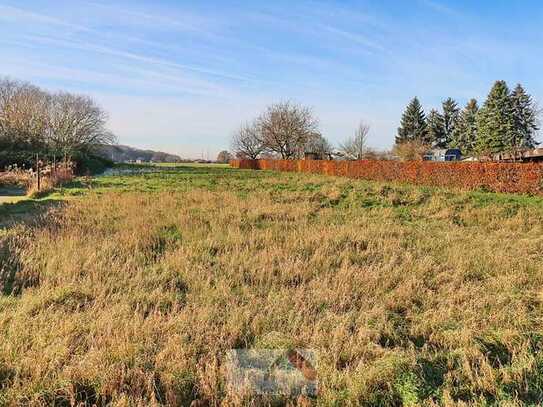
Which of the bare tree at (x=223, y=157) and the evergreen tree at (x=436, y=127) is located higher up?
the evergreen tree at (x=436, y=127)

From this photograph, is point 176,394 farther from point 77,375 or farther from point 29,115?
point 29,115

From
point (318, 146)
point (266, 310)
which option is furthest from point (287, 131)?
point (266, 310)

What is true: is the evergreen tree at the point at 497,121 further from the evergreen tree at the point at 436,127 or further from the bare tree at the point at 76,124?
the bare tree at the point at 76,124

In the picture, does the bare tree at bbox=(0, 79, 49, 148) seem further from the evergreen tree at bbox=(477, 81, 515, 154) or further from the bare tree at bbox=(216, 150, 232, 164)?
the bare tree at bbox=(216, 150, 232, 164)

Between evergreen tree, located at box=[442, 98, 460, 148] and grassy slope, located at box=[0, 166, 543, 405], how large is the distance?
67.6m

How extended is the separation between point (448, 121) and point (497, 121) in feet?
64.6

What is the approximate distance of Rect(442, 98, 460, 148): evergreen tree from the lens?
6888 centimetres

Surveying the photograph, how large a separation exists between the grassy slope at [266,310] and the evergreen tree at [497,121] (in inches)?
1943

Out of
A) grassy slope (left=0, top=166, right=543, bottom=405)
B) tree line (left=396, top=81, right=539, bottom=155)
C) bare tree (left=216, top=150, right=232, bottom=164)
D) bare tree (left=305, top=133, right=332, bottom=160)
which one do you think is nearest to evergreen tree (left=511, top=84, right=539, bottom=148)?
tree line (left=396, top=81, right=539, bottom=155)

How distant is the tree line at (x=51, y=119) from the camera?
41.5 m

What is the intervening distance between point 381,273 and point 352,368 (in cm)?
260

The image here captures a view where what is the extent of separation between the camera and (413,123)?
70.8 metres

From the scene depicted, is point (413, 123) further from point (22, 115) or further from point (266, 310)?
point (266, 310)

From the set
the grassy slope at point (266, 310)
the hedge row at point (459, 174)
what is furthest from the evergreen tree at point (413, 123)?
the grassy slope at point (266, 310)
